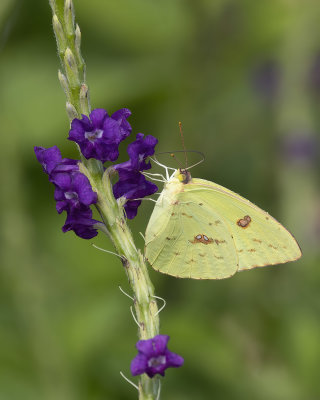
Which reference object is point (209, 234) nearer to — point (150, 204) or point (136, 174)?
point (136, 174)

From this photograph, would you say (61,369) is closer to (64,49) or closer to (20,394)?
(20,394)

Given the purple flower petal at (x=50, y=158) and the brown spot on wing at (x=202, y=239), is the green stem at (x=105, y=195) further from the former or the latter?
the brown spot on wing at (x=202, y=239)

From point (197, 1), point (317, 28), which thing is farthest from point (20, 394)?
point (317, 28)

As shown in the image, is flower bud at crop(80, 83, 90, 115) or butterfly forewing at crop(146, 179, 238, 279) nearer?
flower bud at crop(80, 83, 90, 115)

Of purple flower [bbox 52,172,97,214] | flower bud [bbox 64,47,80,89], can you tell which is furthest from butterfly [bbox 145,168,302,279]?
flower bud [bbox 64,47,80,89]

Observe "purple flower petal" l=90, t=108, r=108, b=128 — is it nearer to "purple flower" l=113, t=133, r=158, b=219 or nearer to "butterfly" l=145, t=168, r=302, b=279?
"purple flower" l=113, t=133, r=158, b=219

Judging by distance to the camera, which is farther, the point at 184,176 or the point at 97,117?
the point at 184,176

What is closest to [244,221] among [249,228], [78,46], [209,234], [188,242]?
[249,228]
